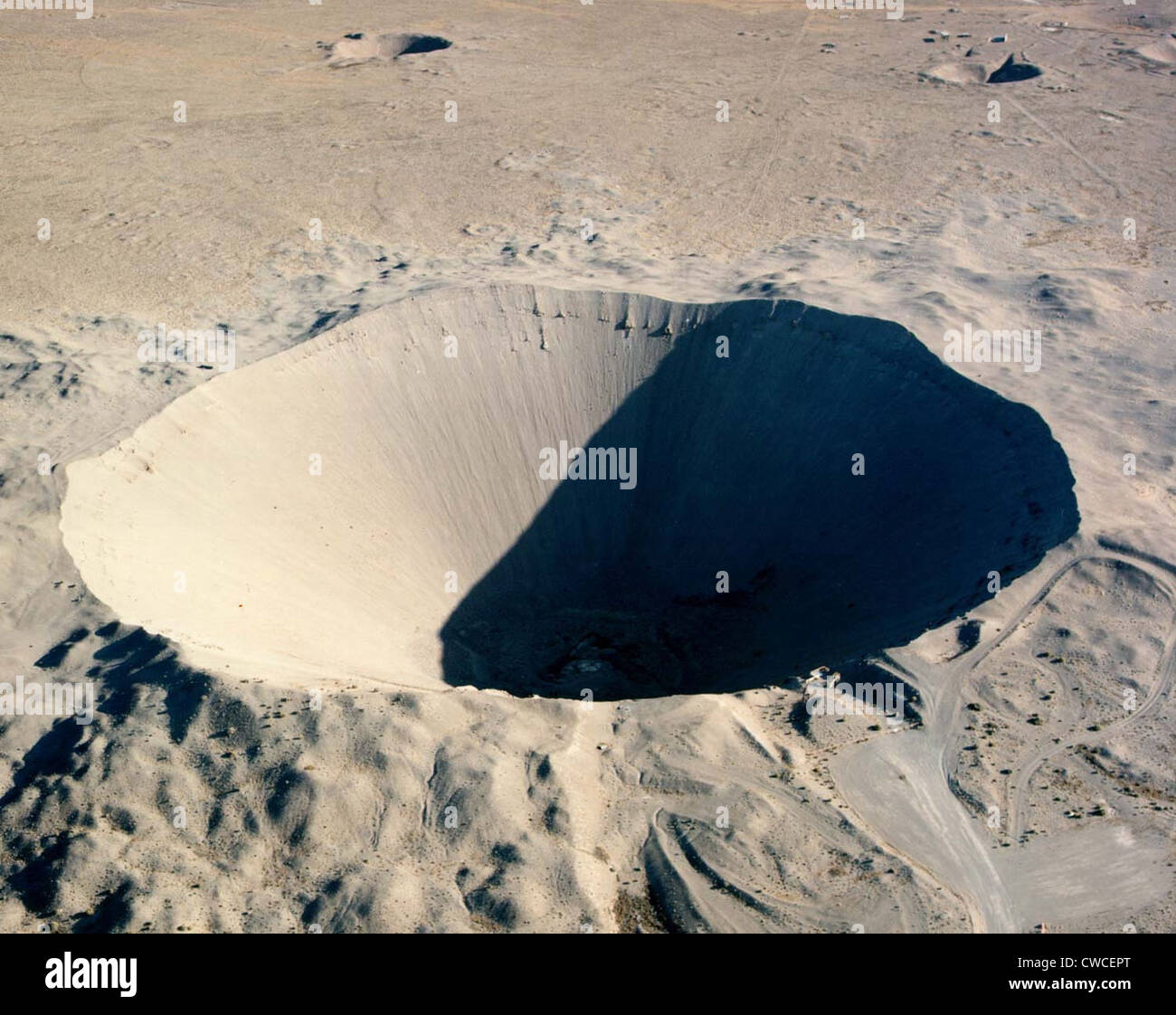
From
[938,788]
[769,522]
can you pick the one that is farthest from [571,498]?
[938,788]

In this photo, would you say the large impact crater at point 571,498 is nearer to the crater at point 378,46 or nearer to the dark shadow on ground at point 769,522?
the dark shadow on ground at point 769,522

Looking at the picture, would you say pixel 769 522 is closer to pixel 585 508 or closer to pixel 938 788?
pixel 585 508

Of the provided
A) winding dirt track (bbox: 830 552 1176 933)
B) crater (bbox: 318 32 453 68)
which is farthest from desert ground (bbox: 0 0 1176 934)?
crater (bbox: 318 32 453 68)

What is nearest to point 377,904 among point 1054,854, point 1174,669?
point 1054,854

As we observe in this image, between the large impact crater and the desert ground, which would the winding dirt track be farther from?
the large impact crater
